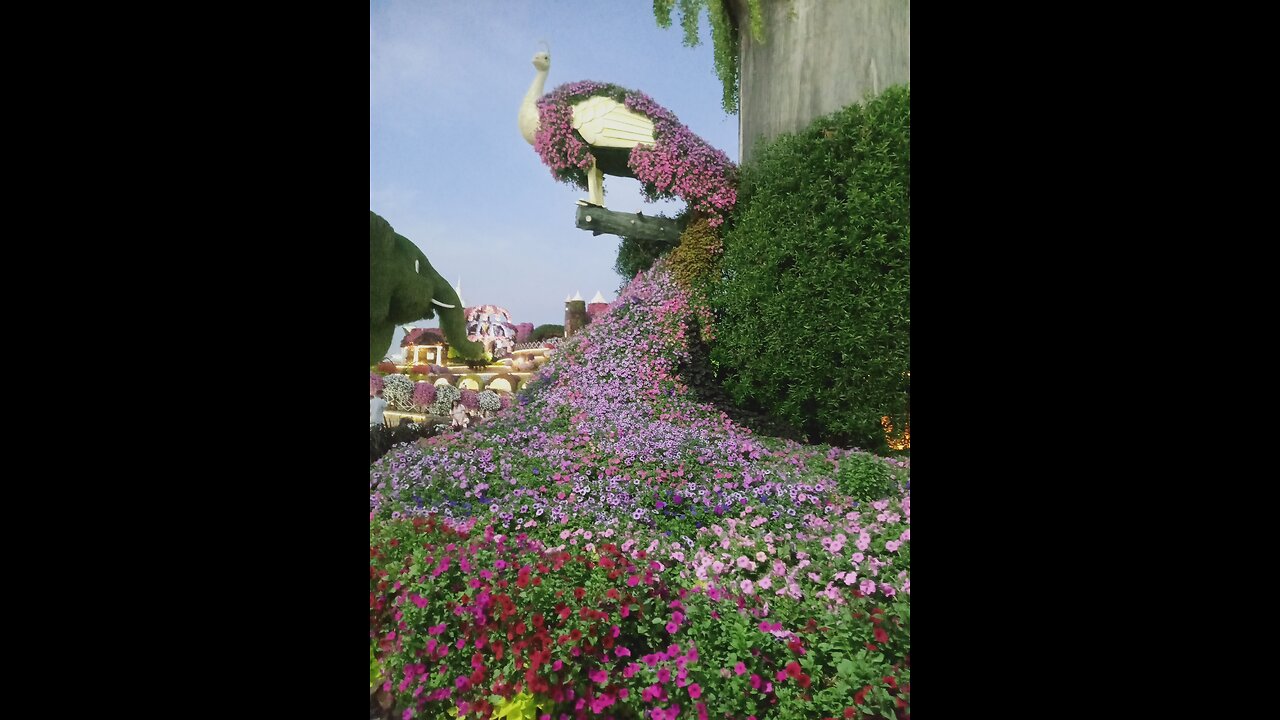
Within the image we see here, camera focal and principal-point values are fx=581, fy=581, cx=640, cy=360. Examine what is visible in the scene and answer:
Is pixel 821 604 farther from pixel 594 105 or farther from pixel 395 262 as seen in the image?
pixel 594 105

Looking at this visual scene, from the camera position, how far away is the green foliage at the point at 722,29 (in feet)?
7.60

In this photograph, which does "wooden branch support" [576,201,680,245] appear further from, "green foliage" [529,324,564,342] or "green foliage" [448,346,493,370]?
"green foliage" [448,346,493,370]

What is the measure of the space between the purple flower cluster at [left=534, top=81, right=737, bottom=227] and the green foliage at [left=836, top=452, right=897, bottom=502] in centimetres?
155

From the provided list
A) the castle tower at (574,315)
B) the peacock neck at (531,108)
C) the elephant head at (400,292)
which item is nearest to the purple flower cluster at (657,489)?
the castle tower at (574,315)

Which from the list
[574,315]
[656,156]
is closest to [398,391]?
[574,315]

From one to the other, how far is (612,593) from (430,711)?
2.21 ft

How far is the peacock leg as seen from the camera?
9.09 feet

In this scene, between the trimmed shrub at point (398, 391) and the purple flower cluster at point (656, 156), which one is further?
the trimmed shrub at point (398, 391)

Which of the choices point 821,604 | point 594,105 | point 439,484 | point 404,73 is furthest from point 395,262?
point 821,604

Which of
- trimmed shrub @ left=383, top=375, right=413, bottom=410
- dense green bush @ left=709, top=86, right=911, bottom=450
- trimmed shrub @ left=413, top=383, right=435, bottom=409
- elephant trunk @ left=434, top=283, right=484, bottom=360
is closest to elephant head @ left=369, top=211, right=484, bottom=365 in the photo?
elephant trunk @ left=434, top=283, right=484, bottom=360

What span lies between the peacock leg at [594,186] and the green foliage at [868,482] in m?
1.63

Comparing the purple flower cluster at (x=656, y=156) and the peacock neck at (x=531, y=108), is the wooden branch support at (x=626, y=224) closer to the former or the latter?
the purple flower cluster at (x=656, y=156)

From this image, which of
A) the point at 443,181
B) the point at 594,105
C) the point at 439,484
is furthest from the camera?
the point at 594,105
